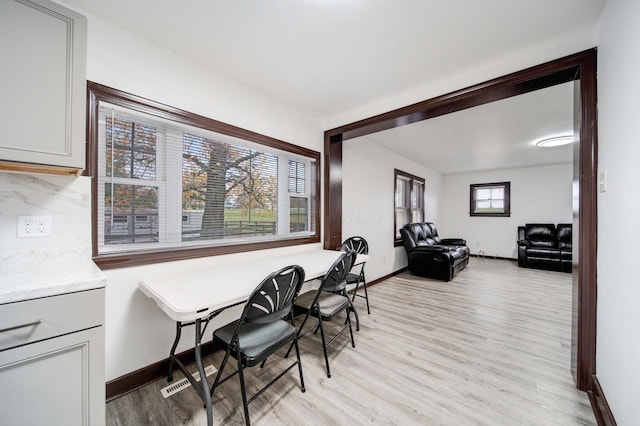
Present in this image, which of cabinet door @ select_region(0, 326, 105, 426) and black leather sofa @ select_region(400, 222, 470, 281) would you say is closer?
cabinet door @ select_region(0, 326, 105, 426)

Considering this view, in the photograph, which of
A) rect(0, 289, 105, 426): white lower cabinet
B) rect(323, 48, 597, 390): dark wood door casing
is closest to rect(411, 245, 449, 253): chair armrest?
rect(323, 48, 597, 390): dark wood door casing

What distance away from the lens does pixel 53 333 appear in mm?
1033

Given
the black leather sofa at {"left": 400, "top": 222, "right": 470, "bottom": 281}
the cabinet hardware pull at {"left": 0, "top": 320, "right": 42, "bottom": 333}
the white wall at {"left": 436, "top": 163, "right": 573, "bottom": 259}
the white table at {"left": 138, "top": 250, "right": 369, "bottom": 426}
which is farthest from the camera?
the white wall at {"left": 436, "top": 163, "right": 573, "bottom": 259}

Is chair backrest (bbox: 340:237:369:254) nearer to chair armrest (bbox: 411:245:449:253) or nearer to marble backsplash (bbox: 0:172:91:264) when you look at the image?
chair armrest (bbox: 411:245:449:253)

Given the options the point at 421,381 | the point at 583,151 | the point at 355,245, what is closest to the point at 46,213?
the point at 421,381

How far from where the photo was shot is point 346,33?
5.68ft

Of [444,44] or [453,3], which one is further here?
[444,44]

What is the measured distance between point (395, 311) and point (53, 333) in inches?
123

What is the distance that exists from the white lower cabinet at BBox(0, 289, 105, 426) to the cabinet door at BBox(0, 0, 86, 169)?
2.39 ft

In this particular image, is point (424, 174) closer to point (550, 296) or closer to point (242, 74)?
point (550, 296)

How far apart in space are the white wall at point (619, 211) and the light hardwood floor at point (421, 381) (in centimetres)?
47

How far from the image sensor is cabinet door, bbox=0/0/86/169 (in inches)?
43.8

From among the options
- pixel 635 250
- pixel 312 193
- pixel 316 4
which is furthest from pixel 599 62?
pixel 312 193

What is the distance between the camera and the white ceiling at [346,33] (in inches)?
59.3
